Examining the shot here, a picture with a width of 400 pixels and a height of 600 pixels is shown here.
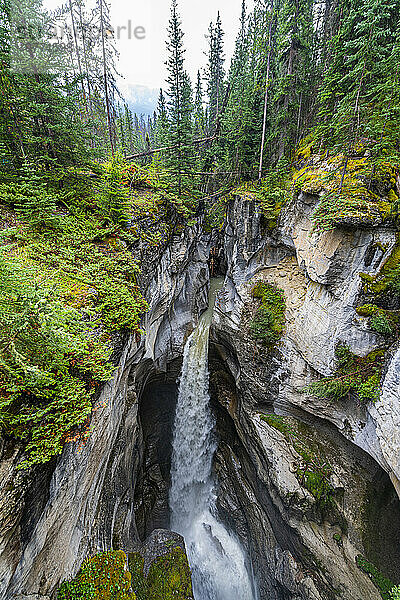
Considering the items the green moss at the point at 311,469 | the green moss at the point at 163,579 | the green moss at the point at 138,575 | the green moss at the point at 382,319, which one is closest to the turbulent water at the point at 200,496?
the green moss at the point at 163,579

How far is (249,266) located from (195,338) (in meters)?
5.83

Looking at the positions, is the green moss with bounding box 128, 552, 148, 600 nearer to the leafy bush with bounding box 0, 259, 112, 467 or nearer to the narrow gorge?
the narrow gorge

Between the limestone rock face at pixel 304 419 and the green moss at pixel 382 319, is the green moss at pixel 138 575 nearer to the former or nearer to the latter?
the limestone rock face at pixel 304 419

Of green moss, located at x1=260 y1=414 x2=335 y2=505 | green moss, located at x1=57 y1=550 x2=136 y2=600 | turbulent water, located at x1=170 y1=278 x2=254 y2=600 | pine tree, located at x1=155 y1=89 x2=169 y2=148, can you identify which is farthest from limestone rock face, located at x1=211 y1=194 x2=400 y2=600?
pine tree, located at x1=155 y1=89 x2=169 y2=148

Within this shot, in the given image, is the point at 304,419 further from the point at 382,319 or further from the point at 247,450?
the point at 382,319

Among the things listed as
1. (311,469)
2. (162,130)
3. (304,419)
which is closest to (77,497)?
(311,469)

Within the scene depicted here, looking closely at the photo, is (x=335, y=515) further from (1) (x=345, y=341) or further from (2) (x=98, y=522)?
(2) (x=98, y=522)

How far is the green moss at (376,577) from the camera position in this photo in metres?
6.04

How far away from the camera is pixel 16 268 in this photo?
3.33 meters

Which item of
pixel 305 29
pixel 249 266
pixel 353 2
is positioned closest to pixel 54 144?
pixel 249 266

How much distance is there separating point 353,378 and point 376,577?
5.07 meters

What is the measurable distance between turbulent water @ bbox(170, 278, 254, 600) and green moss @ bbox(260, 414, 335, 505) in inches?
233

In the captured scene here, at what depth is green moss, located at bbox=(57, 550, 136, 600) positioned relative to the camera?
409 centimetres

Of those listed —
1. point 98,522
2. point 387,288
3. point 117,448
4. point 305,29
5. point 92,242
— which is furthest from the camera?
point 305,29
